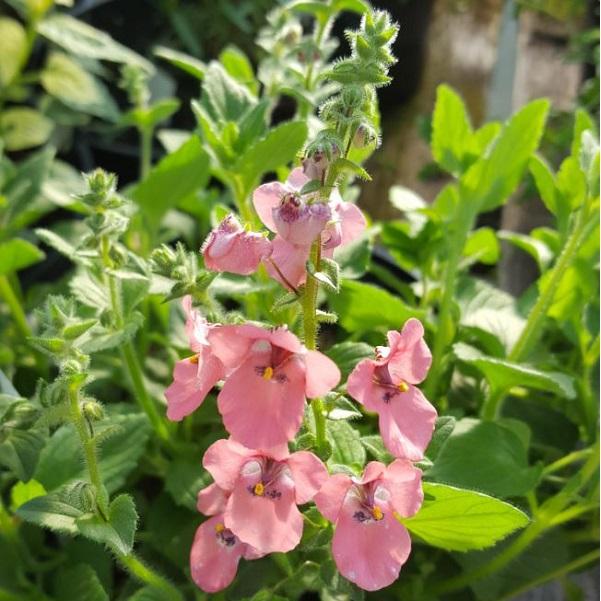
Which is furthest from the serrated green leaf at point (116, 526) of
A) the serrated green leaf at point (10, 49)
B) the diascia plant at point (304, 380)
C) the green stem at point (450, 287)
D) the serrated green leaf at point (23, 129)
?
the serrated green leaf at point (10, 49)

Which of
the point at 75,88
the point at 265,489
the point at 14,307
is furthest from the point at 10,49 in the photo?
the point at 265,489

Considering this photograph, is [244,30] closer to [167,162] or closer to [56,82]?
[56,82]

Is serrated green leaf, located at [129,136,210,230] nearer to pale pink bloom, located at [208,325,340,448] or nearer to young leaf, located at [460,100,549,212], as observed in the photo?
young leaf, located at [460,100,549,212]

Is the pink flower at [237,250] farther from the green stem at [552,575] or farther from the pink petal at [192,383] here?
the green stem at [552,575]

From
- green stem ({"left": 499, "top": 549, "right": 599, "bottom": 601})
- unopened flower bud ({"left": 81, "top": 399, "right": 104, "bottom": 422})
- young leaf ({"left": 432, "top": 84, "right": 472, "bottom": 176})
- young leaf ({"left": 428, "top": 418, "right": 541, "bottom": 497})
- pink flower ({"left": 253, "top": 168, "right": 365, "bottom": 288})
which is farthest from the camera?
young leaf ({"left": 432, "top": 84, "right": 472, "bottom": 176})

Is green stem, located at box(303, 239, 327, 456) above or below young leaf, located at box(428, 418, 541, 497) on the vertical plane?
above

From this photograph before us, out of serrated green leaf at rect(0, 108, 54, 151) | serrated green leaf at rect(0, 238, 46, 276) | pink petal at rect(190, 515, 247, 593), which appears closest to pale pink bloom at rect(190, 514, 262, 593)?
pink petal at rect(190, 515, 247, 593)
